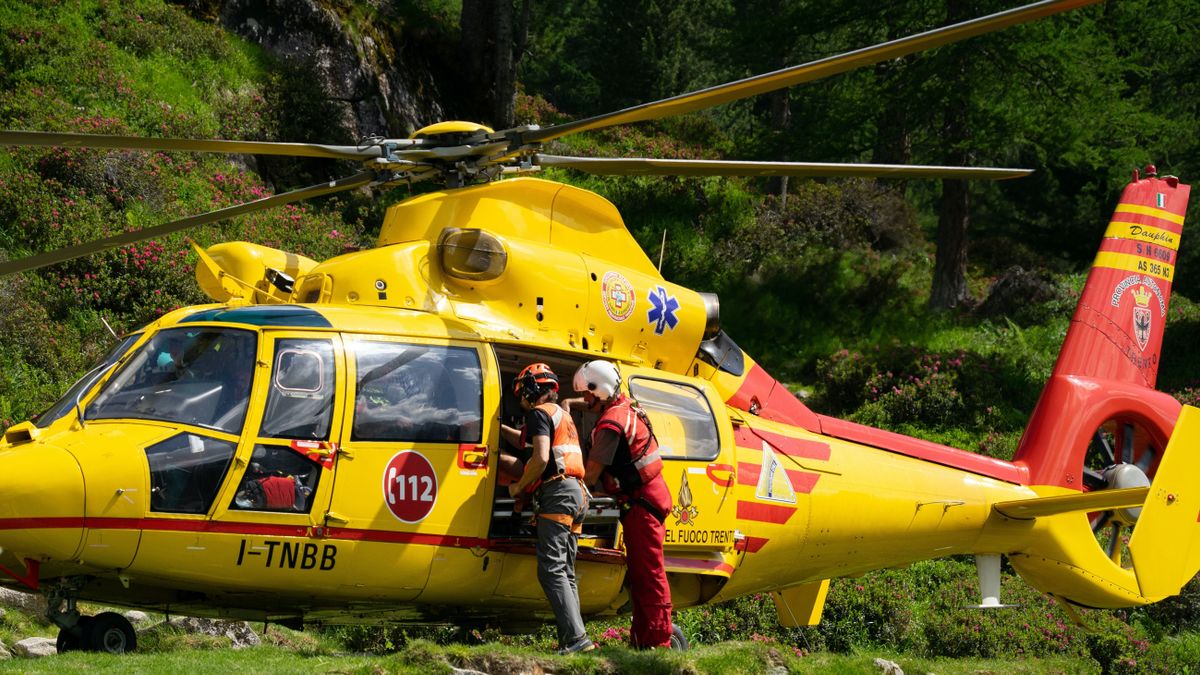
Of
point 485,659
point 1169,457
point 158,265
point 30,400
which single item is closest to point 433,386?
point 485,659

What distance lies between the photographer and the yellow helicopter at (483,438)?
282 inches

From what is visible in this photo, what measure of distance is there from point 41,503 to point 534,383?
3.08 meters

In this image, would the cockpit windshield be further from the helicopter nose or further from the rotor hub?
the rotor hub

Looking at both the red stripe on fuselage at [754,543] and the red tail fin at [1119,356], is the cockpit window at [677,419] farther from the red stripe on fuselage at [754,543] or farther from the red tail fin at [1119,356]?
the red tail fin at [1119,356]

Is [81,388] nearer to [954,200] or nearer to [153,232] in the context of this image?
[153,232]

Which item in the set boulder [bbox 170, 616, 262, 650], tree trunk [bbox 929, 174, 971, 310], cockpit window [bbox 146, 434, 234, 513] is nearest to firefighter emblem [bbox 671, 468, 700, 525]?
cockpit window [bbox 146, 434, 234, 513]

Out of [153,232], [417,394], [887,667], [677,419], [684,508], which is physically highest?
[153,232]

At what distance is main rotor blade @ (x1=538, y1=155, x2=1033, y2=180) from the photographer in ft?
28.8

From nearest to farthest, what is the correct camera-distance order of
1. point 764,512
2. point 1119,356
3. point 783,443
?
point 764,512, point 783,443, point 1119,356

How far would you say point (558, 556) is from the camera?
26.2ft

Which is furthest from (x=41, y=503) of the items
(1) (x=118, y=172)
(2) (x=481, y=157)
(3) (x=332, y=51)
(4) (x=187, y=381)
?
(3) (x=332, y=51)

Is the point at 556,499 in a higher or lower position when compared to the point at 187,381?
lower

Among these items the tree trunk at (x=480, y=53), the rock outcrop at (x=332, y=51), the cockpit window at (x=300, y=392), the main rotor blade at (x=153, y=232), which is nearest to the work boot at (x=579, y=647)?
the cockpit window at (x=300, y=392)

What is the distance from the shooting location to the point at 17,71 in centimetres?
1964
